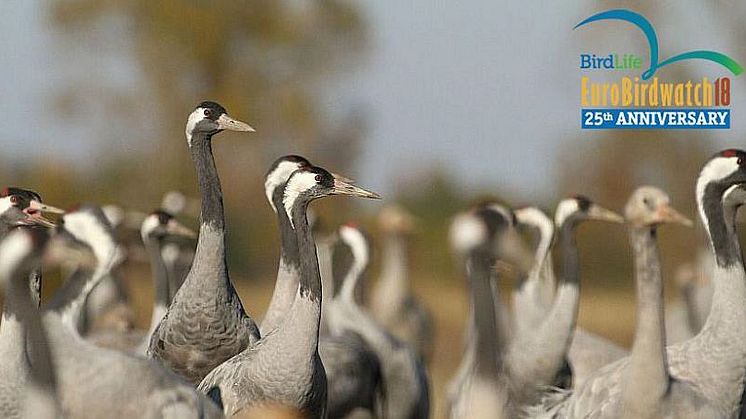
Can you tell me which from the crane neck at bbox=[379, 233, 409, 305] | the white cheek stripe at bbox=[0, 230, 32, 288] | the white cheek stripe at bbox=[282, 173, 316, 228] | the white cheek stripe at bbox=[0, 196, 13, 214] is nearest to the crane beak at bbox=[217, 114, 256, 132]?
the white cheek stripe at bbox=[282, 173, 316, 228]

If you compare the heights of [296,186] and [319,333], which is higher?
[296,186]

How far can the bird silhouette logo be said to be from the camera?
15.2m

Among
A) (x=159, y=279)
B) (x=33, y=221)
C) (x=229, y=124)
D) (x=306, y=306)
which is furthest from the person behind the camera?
(x=159, y=279)

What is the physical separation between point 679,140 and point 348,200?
15.9ft

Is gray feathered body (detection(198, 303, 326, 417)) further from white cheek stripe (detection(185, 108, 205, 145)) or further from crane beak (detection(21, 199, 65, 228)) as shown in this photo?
white cheek stripe (detection(185, 108, 205, 145))

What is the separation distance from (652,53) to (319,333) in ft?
31.1

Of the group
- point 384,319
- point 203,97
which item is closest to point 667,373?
point 384,319

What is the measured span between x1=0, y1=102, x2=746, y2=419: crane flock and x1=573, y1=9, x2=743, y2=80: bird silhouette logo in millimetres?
6228

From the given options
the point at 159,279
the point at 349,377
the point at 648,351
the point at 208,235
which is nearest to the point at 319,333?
the point at 349,377

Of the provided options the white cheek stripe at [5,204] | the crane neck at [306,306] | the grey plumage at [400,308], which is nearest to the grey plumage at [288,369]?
the crane neck at [306,306]

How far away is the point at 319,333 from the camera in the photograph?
710 centimetres

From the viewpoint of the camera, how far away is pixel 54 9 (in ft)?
74.2

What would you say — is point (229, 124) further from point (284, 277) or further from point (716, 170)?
point (716, 170)

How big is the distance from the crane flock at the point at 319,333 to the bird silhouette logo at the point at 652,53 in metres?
6.23
